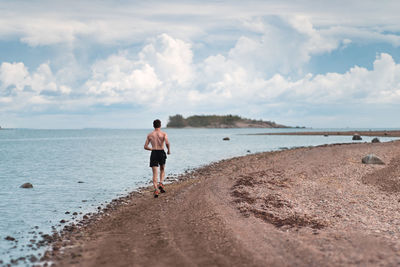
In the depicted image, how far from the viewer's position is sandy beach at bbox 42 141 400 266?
7512 millimetres

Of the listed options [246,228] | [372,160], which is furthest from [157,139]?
[372,160]

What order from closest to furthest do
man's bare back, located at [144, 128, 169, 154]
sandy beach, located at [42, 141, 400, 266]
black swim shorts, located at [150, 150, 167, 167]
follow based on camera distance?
sandy beach, located at [42, 141, 400, 266] → man's bare back, located at [144, 128, 169, 154] → black swim shorts, located at [150, 150, 167, 167]

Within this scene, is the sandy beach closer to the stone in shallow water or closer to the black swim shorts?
the black swim shorts

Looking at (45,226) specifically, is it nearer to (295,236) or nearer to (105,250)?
(105,250)

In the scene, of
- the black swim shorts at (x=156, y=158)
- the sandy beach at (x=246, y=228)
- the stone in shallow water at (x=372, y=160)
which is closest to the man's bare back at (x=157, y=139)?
the black swim shorts at (x=156, y=158)

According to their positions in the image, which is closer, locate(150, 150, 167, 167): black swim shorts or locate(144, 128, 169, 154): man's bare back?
locate(144, 128, 169, 154): man's bare back

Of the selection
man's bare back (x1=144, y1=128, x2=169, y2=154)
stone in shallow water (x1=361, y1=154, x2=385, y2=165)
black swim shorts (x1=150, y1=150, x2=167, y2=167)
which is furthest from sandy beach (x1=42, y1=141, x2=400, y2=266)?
stone in shallow water (x1=361, y1=154, x2=385, y2=165)

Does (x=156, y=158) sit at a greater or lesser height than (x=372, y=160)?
greater

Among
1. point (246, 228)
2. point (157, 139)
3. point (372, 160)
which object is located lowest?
point (246, 228)

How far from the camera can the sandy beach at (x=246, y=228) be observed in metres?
7.51

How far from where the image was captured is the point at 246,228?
Answer: 9648 millimetres

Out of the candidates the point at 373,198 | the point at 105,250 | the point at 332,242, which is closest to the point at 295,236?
the point at 332,242

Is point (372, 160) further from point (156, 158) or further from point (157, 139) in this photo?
point (157, 139)

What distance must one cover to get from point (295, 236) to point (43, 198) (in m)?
14.1
